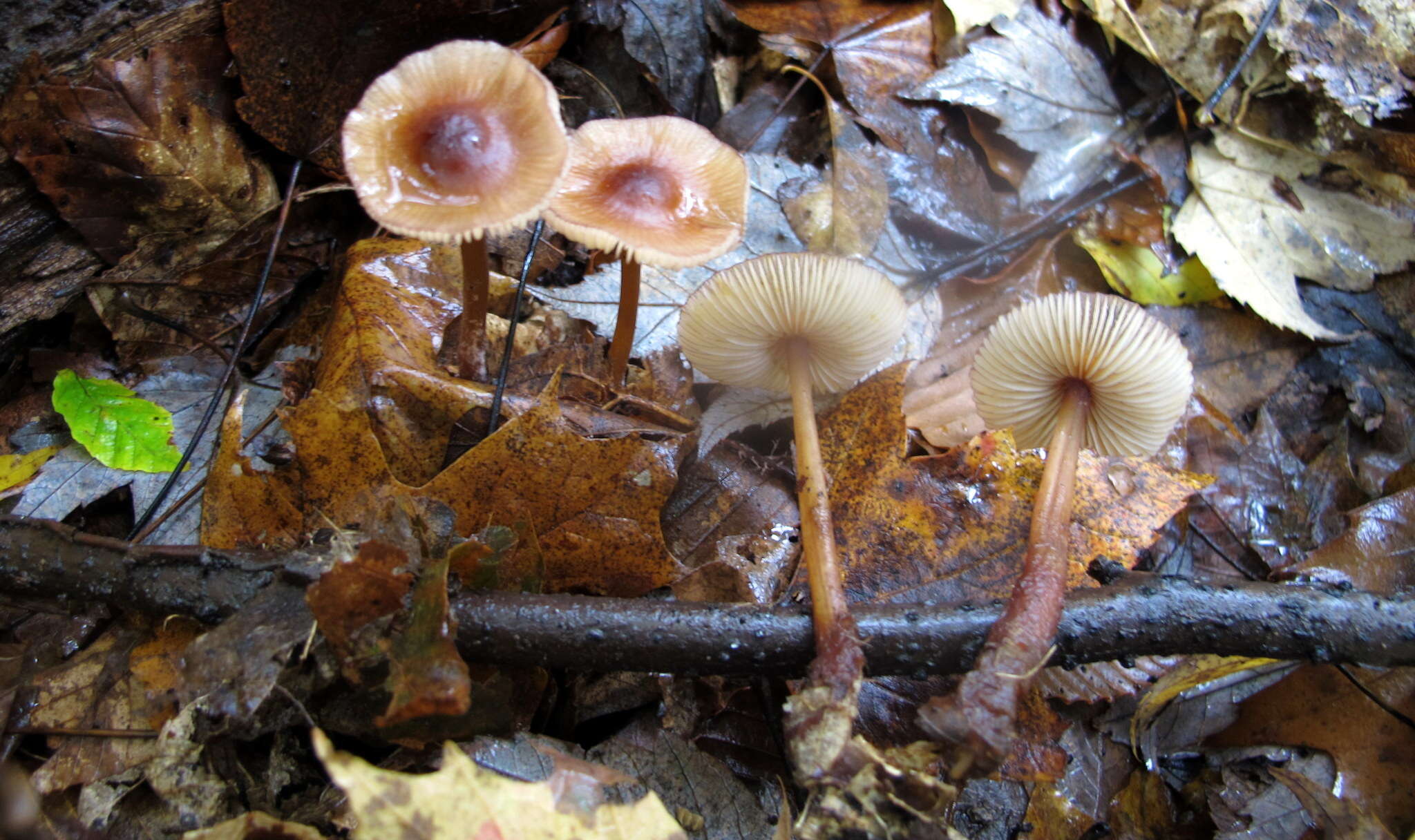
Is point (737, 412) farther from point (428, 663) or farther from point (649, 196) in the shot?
point (428, 663)

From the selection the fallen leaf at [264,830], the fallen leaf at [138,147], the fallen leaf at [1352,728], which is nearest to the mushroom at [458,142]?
the fallen leaf at [138,147]

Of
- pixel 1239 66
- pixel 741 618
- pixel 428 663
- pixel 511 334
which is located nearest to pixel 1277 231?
pixel 1239 66

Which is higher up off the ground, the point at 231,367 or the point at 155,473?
the point at 231,367

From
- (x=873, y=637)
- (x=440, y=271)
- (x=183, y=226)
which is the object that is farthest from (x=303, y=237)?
(x=873, y=637)

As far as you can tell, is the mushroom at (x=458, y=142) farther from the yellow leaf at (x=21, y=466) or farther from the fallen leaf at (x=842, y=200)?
the yellow leaf at (x=21, y=466)

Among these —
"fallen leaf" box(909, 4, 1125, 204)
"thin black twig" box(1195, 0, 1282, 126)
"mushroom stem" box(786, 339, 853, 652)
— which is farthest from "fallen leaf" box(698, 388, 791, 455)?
"thin black twig" box(1195, 0, 1282, 126)

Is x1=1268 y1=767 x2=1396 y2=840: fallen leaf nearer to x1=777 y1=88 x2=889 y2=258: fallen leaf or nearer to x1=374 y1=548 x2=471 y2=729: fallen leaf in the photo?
x1=777 y1=88 x2=889 y2=258: fallen leaf
